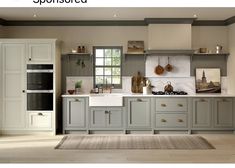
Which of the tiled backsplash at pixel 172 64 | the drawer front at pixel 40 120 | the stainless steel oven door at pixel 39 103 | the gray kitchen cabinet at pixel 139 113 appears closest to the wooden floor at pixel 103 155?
the drawer front at pixel 40 120

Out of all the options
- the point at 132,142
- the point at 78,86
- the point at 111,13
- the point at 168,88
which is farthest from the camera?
the point at 78,86

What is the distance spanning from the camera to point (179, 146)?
22.8 feet

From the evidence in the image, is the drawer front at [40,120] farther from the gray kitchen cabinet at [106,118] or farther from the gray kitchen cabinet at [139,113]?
the gray kitchen cabinet at [139,113]

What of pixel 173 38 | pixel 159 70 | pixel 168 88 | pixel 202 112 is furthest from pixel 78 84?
pixel 202 112

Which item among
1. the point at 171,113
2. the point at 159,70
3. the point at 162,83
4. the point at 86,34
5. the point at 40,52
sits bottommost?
the point at 171,113

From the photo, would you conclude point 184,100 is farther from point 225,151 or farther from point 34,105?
point 34,105

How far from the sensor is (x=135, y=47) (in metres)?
8.79

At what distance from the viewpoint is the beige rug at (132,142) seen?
6.89m

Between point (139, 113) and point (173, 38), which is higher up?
point (173, 38)

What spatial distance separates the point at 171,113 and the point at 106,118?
51.0 inches

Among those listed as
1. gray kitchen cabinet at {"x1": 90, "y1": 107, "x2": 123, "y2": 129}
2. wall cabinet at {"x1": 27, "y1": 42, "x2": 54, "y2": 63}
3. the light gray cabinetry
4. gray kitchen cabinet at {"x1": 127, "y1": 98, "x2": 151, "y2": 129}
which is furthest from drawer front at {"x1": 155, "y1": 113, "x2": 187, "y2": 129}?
wall cabinet at {"x1": 27, "y1": 42, "x2": 54, "y2": 63}

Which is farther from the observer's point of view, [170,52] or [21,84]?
[170,52]

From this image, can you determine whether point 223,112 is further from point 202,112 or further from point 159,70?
point 159,70

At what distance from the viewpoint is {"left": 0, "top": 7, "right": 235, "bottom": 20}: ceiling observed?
291 inches
